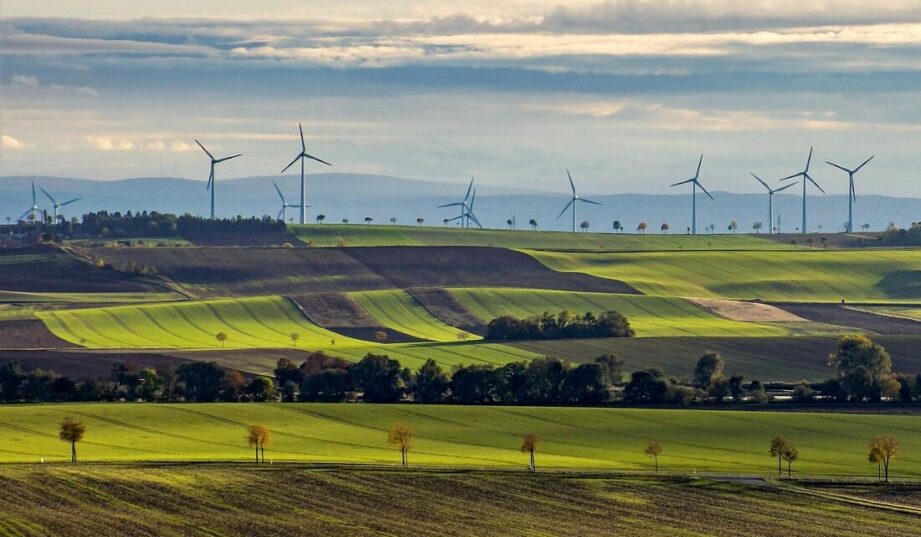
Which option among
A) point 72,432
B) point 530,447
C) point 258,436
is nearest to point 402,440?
point 530,447

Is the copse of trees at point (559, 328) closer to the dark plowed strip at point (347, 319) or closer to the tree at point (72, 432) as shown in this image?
the dark plowed strip at point (347, 319)

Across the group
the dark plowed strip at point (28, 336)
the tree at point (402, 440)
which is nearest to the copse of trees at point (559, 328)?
the dark plowed strip at point (28, 336)

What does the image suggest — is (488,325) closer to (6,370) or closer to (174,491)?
(6,370)

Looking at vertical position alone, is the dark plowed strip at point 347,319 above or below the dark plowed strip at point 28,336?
above

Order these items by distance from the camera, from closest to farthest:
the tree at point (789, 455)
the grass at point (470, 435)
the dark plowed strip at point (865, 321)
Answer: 1. the tree at point (789, 455)
2. the grass at point (470, 435)
3. the dark plowed strip at point (865, 321)

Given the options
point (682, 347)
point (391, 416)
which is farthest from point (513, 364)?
point (682, 347)

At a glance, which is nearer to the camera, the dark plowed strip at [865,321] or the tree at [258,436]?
the tree at [258,436]

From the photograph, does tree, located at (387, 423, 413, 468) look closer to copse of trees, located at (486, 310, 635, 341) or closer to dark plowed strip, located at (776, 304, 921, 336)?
copse of trees, located at (486, 310, 635, 341)

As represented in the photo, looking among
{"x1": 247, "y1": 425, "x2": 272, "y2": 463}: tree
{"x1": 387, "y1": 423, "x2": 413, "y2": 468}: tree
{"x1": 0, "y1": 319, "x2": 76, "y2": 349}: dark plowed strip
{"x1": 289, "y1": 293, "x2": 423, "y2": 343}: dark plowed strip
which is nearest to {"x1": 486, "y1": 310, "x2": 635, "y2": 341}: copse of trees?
{"x1": 289, "y1": 293, "x2": 423, "y2": 343}: dark plowed strip
